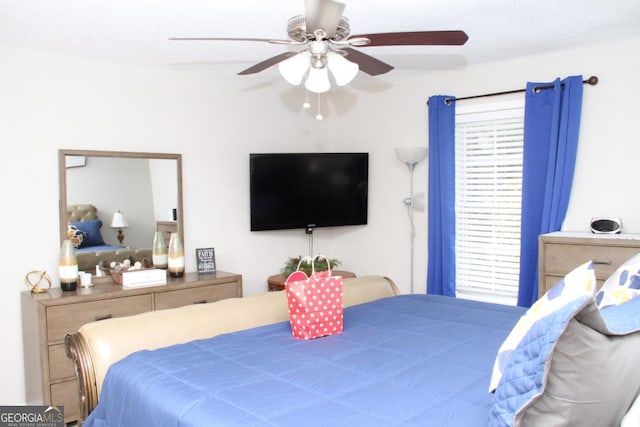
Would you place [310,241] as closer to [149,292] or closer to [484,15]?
[149,292]

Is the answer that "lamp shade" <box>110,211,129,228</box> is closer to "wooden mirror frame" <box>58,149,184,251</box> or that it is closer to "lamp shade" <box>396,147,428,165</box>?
"wooden mirror frame" <box>58,149,184,251</box>

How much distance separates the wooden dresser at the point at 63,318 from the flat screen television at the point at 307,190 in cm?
118

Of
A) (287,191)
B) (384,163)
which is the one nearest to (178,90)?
(287,191)

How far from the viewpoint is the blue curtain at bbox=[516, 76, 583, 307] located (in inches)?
136

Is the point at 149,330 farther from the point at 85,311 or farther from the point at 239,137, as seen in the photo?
the point at 239,137

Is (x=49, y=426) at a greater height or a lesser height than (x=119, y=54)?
lesser

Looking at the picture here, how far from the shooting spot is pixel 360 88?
15.7ft

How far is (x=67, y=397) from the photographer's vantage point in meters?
2.98

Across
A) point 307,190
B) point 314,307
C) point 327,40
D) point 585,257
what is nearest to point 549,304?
point 314,307

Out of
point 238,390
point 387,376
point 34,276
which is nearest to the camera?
point 238,390

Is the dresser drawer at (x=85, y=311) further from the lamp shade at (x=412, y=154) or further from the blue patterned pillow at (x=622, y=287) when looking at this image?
the blue patterned pillow at (x=622, y=287)

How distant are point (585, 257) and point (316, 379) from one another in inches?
84.9

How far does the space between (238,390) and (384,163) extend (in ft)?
11.2

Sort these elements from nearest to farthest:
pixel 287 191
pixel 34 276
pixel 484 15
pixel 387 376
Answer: pixel 387 376 < pixel 484 15 < pixel 34 276 < pixel 287 191
